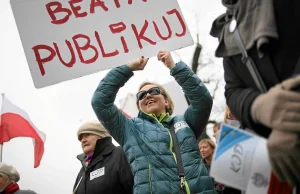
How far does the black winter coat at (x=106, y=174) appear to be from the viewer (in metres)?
2.86

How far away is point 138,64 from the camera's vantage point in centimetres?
248

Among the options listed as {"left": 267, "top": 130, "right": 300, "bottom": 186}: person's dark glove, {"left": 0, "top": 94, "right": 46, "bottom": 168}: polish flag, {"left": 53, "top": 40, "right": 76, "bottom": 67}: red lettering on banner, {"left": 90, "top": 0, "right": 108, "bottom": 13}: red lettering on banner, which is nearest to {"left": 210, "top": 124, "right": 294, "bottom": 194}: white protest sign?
{"left": 267, "top": 130, "right": 300, "bottom": 186}: person's dark glove

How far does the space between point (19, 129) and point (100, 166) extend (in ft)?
10.5

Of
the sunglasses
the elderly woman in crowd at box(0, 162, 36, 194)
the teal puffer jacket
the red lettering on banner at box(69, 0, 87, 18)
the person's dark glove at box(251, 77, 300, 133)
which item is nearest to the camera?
the person's dark glove at box(251, 77, 300, 133)

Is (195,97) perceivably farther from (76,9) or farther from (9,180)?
(9,180)

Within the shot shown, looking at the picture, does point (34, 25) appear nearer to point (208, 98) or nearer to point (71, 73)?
point (71, 73)

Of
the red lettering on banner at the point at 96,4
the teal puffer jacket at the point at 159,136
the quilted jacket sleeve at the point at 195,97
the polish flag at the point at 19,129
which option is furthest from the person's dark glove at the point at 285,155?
the polish flag at the point at 19,129

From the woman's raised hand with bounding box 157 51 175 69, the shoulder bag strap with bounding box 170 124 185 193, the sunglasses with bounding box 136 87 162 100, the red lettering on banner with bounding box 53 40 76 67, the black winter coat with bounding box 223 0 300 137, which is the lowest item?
the shoulder bag strap with bounding box 170 124 185 193

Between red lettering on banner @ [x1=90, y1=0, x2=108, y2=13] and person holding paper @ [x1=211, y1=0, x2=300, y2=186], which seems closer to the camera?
person holding paper @ [x1=211, y1=0, x2=300, y2=186]

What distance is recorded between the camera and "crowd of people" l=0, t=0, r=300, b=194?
902 mm

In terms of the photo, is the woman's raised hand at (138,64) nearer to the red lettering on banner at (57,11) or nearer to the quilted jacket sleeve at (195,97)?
the quilted jacket sleeve at (195,97)

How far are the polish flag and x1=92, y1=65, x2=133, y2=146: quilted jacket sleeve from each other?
3.61 meters

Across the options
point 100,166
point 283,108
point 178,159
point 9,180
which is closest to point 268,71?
point 283,108

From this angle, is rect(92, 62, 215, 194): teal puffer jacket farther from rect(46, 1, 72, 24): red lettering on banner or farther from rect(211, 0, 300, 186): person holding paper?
rect(211, 0, 300, 186): person holding paper
